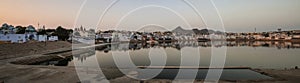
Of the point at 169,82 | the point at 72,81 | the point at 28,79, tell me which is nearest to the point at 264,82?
the point at 169,82

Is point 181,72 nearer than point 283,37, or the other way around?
point 181,72

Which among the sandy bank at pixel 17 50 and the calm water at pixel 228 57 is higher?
the sandy bank at pixel 17 50

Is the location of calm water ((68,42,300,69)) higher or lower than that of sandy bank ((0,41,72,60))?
lower

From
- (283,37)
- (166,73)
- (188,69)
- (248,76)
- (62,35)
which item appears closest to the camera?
(248,76)

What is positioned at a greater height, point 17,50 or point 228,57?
point 17,50

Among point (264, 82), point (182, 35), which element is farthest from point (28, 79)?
point (182, 35)

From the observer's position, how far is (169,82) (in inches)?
387

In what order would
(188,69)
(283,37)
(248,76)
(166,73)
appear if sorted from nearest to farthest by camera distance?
(248,76)
(166,73)
(188,69)
(283,37)

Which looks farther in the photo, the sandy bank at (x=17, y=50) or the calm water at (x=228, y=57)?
the sandy bank at (x=17, y=50)

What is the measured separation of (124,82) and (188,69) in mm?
5778

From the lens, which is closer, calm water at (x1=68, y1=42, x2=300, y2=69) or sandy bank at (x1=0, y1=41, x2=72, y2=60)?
calm water at (x1=68, y1=42, x2=300, y2=69)

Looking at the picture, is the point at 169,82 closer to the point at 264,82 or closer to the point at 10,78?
the point at 264,82

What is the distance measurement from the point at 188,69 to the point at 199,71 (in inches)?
30.1

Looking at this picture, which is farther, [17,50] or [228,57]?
[17,50]
